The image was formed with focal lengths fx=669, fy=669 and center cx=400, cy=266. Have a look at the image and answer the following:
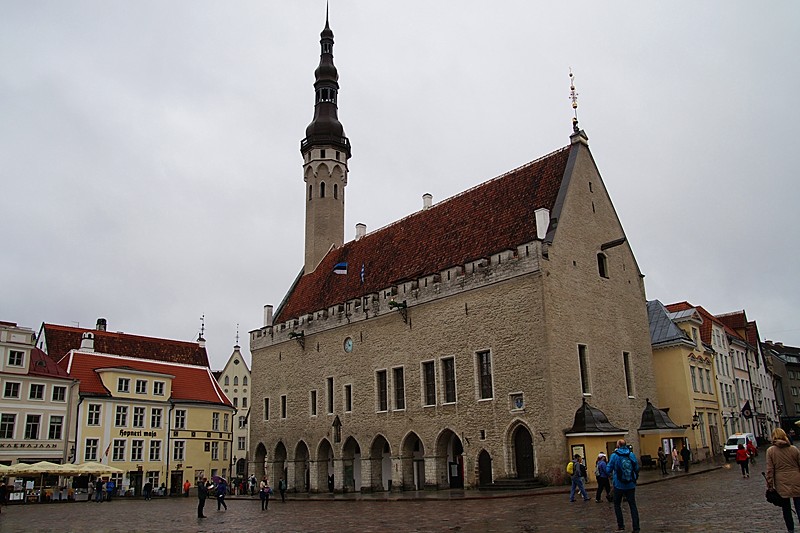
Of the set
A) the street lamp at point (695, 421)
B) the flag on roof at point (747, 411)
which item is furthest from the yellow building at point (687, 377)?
the flag on roof at point (747, 411)

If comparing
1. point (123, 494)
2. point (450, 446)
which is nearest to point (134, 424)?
point (123, 494)

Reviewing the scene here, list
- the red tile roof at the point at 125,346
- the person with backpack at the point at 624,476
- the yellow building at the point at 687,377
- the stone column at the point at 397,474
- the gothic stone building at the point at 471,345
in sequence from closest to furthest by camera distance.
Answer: the person with backpack at the point at 624,476
the gothic stone building at the point at 471,345
the stone column at the point at 397,474
the yellow building at the point at 687,377
the red tile roof at the point at 125,346

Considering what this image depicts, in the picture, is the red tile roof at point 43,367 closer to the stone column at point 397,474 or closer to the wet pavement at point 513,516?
the wet pavement at point 513,516

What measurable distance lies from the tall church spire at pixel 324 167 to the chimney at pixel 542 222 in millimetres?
19338

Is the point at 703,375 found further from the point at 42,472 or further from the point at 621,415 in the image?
the point at 42,472

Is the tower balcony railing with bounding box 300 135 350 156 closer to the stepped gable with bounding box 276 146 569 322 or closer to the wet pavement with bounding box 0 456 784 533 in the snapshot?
the stepped gable with bounding box 276 146 569 322

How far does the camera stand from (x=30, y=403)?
35.9 m

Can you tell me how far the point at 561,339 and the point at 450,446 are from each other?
7.05 metres

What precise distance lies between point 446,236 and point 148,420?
2289cm

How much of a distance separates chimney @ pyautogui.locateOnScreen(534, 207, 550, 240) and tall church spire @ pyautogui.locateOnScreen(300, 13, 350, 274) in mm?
19338

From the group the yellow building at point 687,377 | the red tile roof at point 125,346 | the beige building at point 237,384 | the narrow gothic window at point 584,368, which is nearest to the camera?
the narrow gothic window at point 584,368

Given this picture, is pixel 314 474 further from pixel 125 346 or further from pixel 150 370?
pixel 125 346

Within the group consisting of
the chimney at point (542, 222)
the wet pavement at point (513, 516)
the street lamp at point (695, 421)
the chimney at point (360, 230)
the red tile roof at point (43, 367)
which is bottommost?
the wet pavement at point (513, 516)

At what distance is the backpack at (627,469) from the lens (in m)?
10.8
